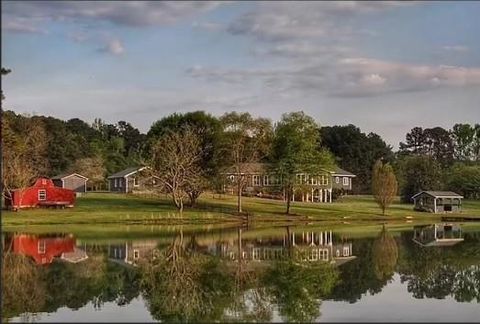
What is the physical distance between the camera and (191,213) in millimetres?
79812

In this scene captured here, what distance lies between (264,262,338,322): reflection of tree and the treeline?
2711 centimetres

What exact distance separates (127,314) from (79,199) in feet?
239

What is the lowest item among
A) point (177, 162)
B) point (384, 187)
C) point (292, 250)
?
point (292, 250)

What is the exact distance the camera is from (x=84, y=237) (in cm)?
5488

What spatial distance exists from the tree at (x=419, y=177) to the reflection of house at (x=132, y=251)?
234ft

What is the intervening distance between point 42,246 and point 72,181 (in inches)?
2673

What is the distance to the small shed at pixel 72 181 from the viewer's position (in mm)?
112356

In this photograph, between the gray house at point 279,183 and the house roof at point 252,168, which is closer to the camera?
the house roof at point 252,168

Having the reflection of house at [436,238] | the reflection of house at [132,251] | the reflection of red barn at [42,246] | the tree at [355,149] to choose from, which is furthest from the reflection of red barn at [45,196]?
the tree at [355,149]

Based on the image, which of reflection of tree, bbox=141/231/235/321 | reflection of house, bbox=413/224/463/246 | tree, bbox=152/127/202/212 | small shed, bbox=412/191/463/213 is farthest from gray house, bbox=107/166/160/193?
reflection of tree, bbox=141/231/235/321

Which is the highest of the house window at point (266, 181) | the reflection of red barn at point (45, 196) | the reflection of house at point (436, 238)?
the house window at point (266, 181)

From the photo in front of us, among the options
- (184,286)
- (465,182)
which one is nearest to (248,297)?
(184,286)

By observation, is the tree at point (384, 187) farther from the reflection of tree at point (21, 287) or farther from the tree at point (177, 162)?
the reflection of tree at point (21, 287)

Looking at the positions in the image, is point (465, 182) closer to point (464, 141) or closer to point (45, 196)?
point (464, 141)
